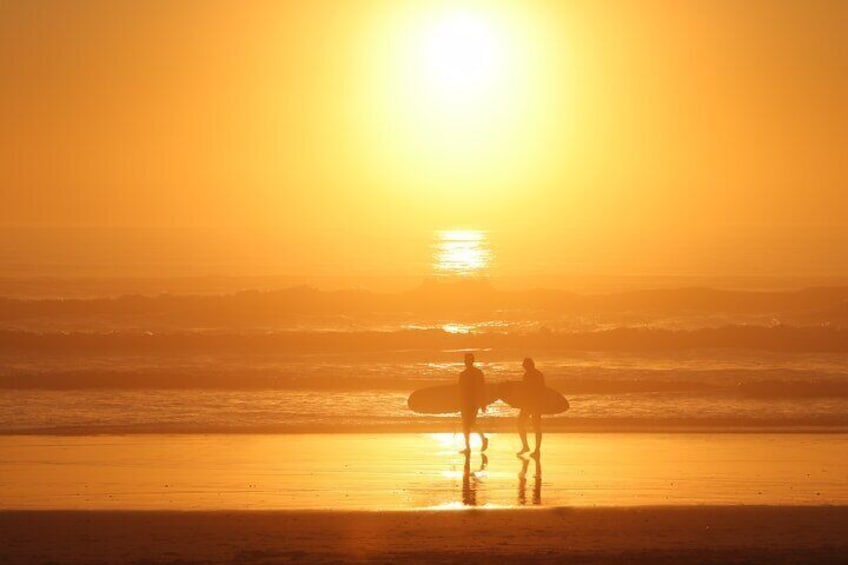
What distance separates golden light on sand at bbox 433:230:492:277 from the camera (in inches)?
4348

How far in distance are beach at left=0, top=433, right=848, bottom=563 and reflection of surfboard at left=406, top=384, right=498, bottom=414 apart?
195 cm

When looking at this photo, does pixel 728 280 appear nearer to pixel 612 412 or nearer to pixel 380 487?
pixel 612 412

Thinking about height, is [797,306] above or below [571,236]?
below

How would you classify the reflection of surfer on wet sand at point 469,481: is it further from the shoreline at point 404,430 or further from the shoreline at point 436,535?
the shoreline at point 404,430

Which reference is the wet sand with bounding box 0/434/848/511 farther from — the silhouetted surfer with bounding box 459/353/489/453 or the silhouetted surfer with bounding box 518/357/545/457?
the silhouetted surfer with bounding box 459/353/489/453

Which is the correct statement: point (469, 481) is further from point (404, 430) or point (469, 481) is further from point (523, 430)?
point (404, 430)

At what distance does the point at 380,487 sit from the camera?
14.8 metres

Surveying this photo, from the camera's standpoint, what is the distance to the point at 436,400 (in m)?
21.7

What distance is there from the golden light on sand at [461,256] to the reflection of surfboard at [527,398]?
8388 cm

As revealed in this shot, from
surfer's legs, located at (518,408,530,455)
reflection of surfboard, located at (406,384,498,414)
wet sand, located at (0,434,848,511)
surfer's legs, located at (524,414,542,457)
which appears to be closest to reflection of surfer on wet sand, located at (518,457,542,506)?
wet sand, located at (0,434,848,511)

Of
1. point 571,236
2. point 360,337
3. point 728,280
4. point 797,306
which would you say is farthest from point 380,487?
point 571,236

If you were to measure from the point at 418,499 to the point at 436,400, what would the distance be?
309 inches

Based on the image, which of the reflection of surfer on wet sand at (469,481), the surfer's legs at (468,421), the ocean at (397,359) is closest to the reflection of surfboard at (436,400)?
the ocean at (397,359)

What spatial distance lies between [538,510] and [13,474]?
7.45 meters
